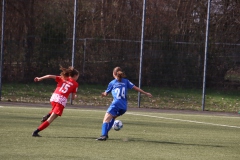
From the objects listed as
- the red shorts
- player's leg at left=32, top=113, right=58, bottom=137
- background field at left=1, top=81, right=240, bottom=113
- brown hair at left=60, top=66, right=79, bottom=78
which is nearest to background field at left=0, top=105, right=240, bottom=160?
player's leg at left=32, top=113, right=58, bottom=137

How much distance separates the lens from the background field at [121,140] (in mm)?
9008

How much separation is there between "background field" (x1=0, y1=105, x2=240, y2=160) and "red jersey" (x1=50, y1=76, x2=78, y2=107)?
68 cm

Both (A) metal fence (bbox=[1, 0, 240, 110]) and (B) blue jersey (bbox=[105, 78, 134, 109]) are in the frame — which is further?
(A) metal fence (bbox=[1, 0, 240, 110])

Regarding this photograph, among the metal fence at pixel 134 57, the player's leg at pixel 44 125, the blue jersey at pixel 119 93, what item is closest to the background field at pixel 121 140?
the player's leg at pixel 44 125

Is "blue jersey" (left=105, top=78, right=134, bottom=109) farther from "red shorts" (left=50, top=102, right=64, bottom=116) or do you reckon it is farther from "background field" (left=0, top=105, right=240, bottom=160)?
"red shorts" (left=50, top=102, right=64, bottom=116)

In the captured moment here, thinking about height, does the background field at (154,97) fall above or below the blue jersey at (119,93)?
below

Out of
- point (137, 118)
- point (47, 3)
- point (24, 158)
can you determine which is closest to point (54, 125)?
point (137, 118)

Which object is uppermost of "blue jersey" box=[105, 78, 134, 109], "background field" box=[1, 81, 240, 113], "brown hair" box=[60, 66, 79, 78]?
"brown hair" box=[60, 66, 79, 78]

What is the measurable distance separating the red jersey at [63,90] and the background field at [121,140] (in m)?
0.68

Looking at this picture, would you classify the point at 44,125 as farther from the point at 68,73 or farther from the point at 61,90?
the point at 68,73

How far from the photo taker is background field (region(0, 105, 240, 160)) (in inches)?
355

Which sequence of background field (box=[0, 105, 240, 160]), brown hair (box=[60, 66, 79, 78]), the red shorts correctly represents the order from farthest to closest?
1. brown hair (box=[60, 66, 79, 78])
2. the red shorts
3. background field (box=[0, 105, 240, 160])

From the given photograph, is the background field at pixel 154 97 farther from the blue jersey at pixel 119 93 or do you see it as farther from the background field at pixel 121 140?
the blue jersey at pixel 119 93

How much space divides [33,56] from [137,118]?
282 inches
